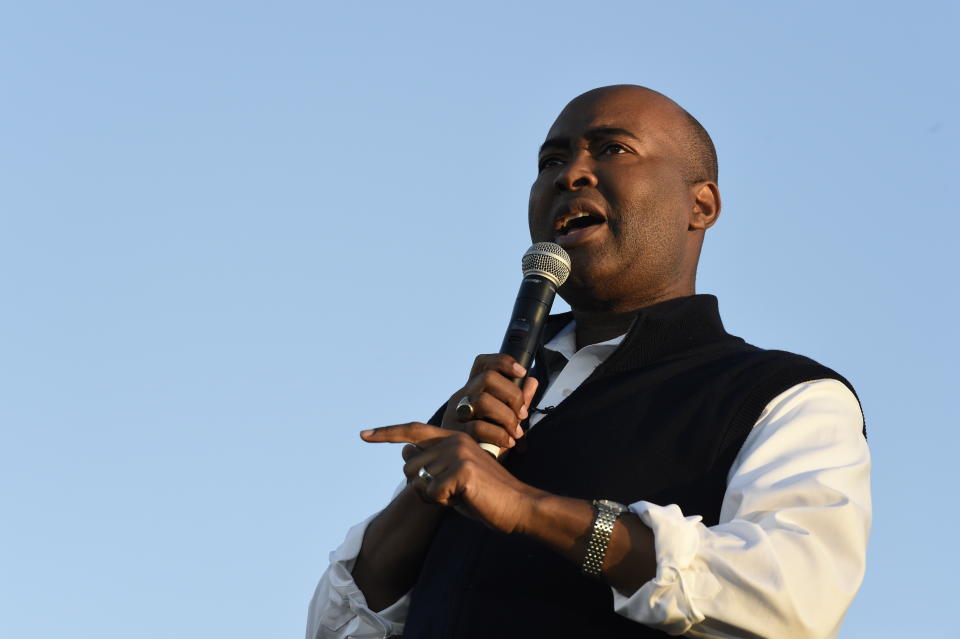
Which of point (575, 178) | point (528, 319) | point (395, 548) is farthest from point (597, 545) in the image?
point (575, 178)

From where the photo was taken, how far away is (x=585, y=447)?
420cm

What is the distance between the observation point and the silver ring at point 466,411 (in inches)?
147

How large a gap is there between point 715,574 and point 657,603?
164 mm

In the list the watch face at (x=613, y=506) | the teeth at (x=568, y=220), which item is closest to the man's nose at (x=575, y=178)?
the teeth at (x=568, y=220)

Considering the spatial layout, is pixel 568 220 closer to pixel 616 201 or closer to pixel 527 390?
pixel 616 201

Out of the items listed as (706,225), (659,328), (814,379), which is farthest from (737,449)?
(706,225)

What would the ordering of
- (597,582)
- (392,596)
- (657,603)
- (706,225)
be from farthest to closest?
(706,225) → (392,596) → (597,582) → (657,603)

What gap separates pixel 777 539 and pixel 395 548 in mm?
1358

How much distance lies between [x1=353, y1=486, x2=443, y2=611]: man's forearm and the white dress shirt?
3.17ft

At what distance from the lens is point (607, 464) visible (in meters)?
4.11

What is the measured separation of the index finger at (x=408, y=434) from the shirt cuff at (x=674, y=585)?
0.62 m

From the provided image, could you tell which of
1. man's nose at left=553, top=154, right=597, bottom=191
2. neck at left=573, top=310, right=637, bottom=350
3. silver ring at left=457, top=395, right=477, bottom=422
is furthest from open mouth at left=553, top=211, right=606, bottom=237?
silver ring at left=457, top=395, right=477, bottom=422

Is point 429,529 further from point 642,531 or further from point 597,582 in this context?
point 642,531

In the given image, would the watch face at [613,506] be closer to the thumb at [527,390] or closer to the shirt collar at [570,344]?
the thumb at [527,390]
